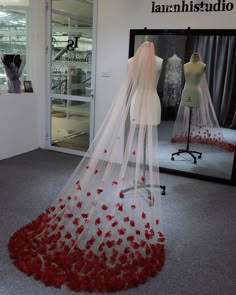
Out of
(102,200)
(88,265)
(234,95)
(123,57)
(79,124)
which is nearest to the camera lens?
(88,265)

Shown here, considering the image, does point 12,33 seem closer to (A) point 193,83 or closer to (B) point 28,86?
(B) point 28,86

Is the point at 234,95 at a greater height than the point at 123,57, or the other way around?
the point at 123,57

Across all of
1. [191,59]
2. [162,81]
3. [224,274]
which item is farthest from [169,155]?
[224,274]

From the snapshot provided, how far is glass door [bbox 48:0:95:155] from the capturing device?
488cm

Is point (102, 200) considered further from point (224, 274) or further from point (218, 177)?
point (218, 177)

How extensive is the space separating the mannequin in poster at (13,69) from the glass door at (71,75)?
45cm

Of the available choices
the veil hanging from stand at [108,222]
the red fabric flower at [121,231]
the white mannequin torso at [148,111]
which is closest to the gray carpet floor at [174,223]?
the veil hanging from stand at [108,222]

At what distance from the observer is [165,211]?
11.3ft

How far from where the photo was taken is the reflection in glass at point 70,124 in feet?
17.1

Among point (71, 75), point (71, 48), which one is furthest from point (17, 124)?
point (71, 48)

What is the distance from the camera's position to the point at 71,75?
16.9 feet

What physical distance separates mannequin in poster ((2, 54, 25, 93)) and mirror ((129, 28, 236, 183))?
5.53 feet

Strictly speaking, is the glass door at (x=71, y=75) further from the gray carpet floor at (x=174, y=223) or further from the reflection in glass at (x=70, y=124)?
the gray carpet floor at (x=174, y=223)

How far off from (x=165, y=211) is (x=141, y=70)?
1394 mm
